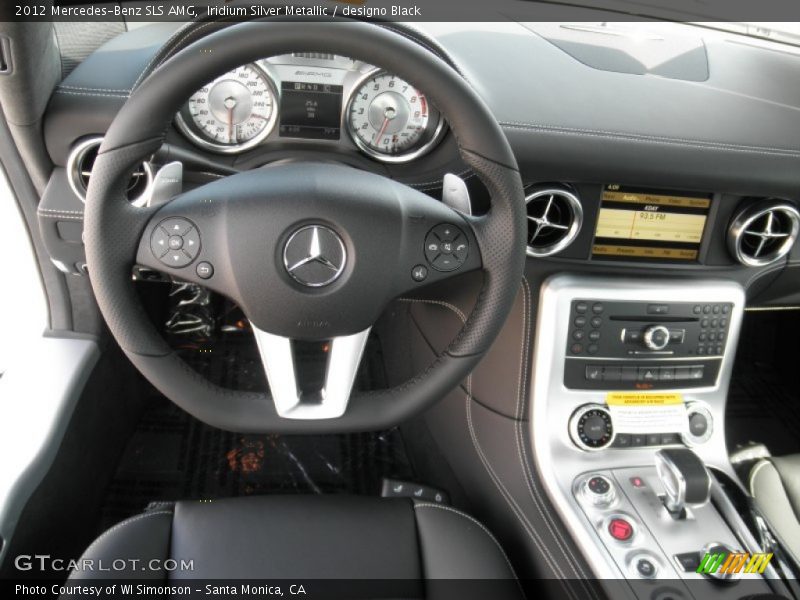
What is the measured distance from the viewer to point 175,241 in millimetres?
950

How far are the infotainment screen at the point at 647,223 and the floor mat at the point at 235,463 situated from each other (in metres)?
0.82

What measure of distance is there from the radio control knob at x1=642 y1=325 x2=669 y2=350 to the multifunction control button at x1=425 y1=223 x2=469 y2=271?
57 centimetres

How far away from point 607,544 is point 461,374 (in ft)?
1.52

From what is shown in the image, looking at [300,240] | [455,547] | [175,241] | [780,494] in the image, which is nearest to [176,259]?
[175,241]

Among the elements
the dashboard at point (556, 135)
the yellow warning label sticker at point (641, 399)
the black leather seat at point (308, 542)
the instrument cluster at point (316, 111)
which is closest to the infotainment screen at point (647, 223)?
the dashboard at point (556, 135)

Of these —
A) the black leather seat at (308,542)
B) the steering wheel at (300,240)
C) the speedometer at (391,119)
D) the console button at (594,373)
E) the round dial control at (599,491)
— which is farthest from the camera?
the console button at (594,373)

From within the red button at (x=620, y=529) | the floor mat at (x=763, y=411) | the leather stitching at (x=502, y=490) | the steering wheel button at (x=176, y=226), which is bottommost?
the floor mat at (x=763, y=411)

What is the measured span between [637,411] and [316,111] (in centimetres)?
86

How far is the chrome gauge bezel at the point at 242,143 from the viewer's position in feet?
3.87

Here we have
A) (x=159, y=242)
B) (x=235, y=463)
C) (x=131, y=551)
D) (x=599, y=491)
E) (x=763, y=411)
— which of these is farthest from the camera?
(x=763, y=411)

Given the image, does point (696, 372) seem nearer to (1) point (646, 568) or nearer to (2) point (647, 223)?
(2) point (647, 223)

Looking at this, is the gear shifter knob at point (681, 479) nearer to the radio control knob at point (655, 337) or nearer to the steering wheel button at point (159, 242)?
the radio control knob at point (655, 337)

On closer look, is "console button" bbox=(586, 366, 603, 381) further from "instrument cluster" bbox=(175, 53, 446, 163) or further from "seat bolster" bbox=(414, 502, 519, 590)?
"instrument cluster" bbox=(175, 53, 446, 163)

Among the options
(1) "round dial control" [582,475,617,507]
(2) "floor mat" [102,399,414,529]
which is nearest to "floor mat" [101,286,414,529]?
(2) "floor mat" [102,399,414,529]
